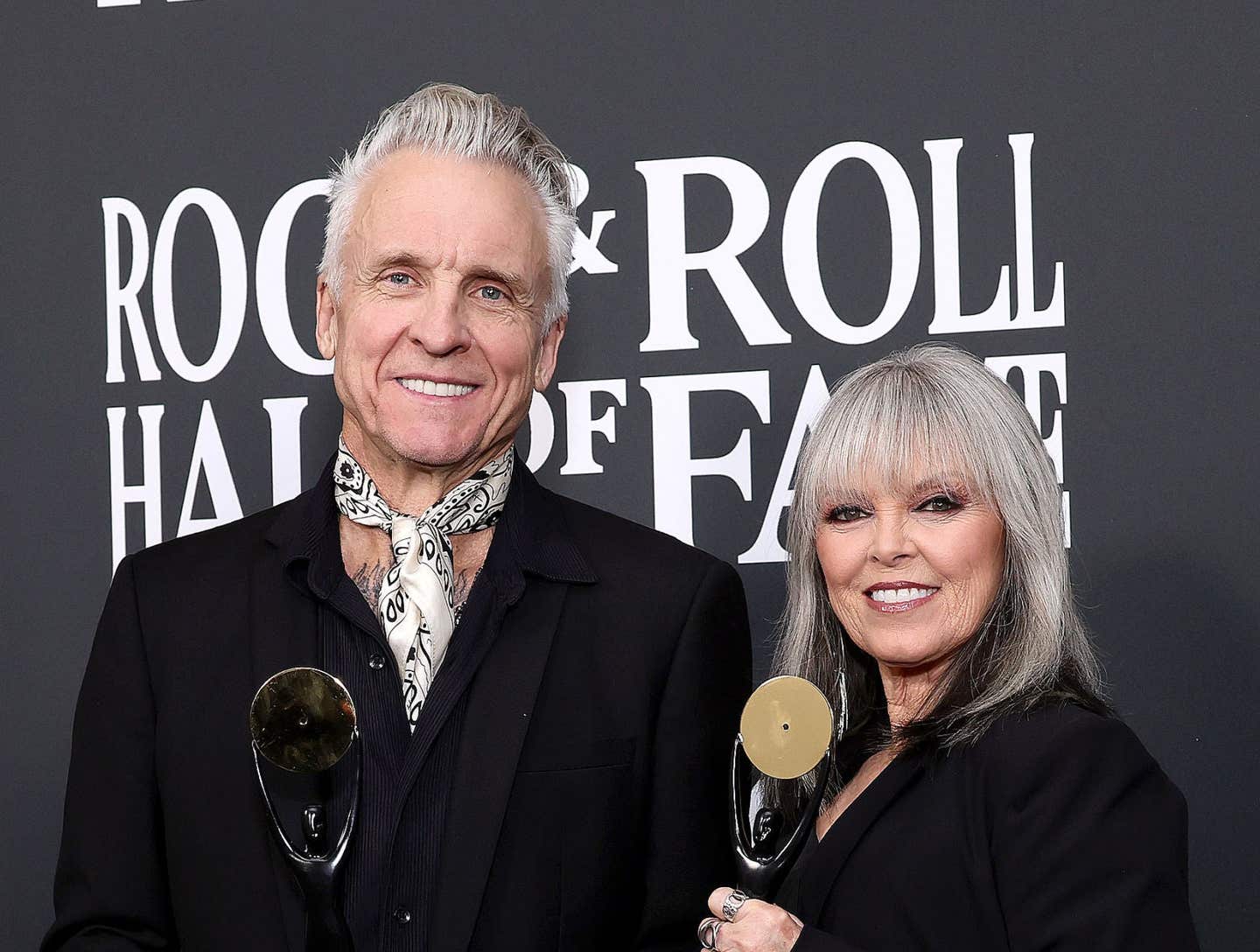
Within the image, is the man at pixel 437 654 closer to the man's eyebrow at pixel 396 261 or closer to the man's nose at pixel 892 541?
the man's eyebrow at pixel 396 261

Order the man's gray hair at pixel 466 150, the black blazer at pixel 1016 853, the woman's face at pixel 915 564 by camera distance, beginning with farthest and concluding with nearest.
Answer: the man's gray hair at pixel 466 150 < the woman's face at pixel 915 564 < the black blazer at pixel 1016 853

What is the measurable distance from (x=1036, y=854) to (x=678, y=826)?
39 centimetres

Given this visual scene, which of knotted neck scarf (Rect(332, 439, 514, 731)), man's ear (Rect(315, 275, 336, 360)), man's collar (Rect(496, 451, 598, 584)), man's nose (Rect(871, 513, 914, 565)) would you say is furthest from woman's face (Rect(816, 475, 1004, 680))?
man's ear (Rect(315, 275, 336, 360))

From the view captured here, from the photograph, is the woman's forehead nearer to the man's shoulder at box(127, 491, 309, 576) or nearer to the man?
the man

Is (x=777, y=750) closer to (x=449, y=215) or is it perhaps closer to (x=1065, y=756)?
(x=1065, y=756)

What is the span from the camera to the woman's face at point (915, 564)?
1.75 meters

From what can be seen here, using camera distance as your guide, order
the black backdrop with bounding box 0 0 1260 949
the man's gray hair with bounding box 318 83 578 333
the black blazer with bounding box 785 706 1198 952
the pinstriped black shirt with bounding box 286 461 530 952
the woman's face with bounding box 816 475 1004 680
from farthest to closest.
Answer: the black backdrop with bounding box 0 0 1260 949
the man's gray hair with bounding box 318 83 578 333
the woman's face with bounding box 816 475 1004 680
the pinstriped black shirt with bounding box 286 461 530 952
the black blazer with bounding box 785 706 1198 952

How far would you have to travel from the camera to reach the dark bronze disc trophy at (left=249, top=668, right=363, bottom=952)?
1.55 meters

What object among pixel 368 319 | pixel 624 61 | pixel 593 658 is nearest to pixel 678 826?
pixel 593 658

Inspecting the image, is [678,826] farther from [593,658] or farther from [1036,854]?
[1036,854]

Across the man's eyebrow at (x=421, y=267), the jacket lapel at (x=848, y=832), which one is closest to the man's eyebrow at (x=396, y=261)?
the man's eyebrow at (x=421, y=267)

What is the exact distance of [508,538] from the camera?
6.06 ft

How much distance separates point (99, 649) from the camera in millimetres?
1792

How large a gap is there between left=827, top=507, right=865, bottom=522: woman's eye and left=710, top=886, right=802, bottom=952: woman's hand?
44cm
